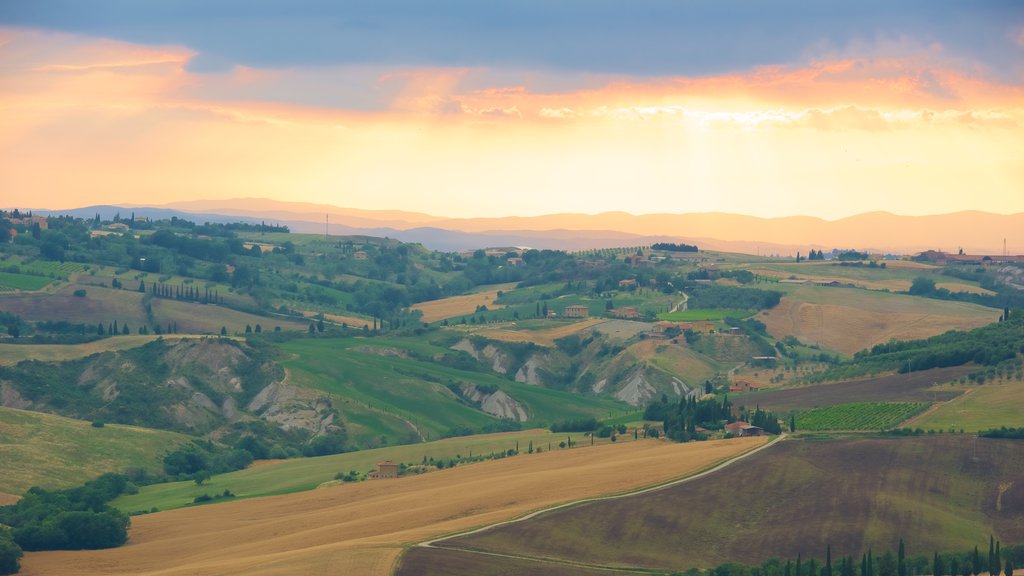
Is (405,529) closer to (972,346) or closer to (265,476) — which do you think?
(265,476)

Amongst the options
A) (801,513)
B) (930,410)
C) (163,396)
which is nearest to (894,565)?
(801,513)

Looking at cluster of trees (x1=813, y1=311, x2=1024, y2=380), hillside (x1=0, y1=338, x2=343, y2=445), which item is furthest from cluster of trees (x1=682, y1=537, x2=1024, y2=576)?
hillside (x1=0, y1=338, x2=343, y2=445)

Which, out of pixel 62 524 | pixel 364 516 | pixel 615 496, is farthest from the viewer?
pixel 62 524

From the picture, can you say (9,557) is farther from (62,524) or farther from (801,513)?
(801,513)

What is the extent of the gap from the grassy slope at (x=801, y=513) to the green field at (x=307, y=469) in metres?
35.9

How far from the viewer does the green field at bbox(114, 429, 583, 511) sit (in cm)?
14575

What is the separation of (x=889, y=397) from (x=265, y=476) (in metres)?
61.1

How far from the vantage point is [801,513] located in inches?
4488

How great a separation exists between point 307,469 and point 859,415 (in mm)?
53227

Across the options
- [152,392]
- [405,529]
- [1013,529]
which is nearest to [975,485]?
[1013,529]

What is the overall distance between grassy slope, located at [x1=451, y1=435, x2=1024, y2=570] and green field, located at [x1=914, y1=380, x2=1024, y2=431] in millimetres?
8125

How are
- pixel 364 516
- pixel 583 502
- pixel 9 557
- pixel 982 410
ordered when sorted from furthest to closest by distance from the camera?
pixel 982 410 < pixel 364 516 < pixel 583 502 < pixel 9 557

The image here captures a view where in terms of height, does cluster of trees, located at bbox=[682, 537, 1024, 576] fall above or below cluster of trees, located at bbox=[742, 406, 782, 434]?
below

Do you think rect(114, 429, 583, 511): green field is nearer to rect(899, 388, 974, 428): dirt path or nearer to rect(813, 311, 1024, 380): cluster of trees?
rect(899, 388, 974, 428): dirt path
